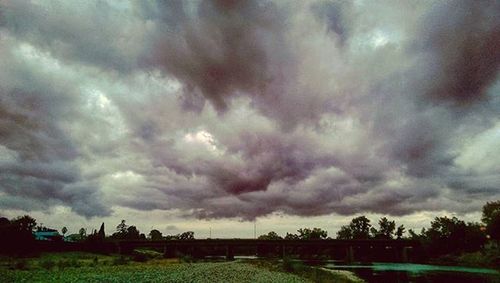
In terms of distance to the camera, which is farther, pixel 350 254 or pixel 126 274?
pixel 350 254

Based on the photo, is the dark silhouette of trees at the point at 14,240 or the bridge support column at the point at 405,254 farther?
the bridge support column at the point at 405,254

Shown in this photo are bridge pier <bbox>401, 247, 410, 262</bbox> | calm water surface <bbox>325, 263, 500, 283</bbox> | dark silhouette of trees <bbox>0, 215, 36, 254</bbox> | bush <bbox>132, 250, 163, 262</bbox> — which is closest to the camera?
calm water surface <bbox>325, 263, 500, 283</bbox>

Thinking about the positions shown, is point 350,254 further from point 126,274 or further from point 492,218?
point 126,274

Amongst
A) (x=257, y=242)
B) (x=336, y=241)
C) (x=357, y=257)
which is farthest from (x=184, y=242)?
(x=357, y=257)

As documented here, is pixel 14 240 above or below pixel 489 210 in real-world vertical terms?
below

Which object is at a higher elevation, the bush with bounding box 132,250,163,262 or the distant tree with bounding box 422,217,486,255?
the distant tree with bounding box 422,217,486,255

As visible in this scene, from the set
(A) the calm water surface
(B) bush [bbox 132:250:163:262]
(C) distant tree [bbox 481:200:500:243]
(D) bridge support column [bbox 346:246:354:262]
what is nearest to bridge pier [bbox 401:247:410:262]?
(D) bridge support column [bbox 346:246:354:262]

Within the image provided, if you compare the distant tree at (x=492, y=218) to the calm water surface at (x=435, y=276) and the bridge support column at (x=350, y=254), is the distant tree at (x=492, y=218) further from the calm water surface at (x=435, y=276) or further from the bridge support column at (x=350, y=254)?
the bridge support column at (x=350, y=254)

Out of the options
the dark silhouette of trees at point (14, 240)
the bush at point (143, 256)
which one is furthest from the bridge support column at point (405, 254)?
the dark silhouette of trees at point (14, 240)

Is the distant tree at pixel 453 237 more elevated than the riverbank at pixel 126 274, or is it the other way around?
the distant tree at pixel 453 237

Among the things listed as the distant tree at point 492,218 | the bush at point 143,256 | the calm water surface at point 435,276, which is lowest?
the calm water surface at point 435,276

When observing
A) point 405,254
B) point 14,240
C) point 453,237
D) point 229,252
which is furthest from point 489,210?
point 14,240

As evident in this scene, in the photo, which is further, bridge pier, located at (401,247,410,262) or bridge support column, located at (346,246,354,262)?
bridge support column, located at (346,246,354,262)

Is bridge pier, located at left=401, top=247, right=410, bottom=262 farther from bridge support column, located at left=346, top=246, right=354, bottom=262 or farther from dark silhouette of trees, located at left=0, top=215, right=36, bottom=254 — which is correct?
dark silhouette of trees, located at left=0, top=215, right=36, bottom=254
